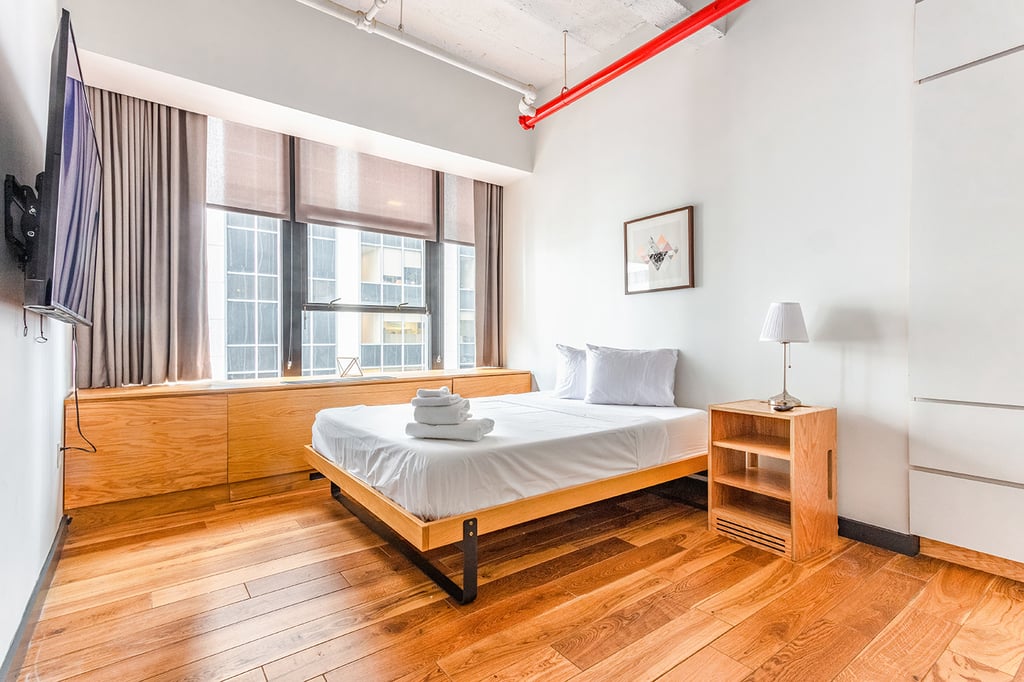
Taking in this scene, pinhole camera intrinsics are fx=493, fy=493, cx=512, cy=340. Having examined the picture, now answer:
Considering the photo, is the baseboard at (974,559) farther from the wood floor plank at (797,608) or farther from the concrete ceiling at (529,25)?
the concrete ceiling at (529,25)

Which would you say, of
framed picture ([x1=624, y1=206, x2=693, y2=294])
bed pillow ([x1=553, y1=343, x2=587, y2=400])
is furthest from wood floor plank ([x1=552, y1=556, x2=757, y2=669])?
framed picture ([x1=624, y1=206, x2=693, y2=294])

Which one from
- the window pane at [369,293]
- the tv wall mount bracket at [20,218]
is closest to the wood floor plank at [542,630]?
the tv wall mount bracket at [20,218]

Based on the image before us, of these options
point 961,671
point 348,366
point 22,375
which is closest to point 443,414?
point 22,375

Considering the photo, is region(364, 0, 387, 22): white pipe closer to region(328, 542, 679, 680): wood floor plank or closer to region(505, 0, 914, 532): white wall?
region(505, 0, 914, 532): white wall

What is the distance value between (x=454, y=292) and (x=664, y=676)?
3.77m

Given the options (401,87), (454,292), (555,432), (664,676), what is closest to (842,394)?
(555,432)

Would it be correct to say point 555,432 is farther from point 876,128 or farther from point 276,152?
point 276,152

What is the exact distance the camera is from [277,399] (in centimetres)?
323

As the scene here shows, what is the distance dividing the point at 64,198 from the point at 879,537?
11.5 feet

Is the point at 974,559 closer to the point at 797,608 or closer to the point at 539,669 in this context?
the point at 797,608

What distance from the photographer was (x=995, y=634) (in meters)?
1.68

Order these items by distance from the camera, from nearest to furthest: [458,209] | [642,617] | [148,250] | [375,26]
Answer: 1. [642,617]
2. [375,26]
3. [148,250]
4. [458,209]

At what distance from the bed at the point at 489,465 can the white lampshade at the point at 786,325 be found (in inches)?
27.2

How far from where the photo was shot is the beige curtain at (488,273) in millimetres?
4816
